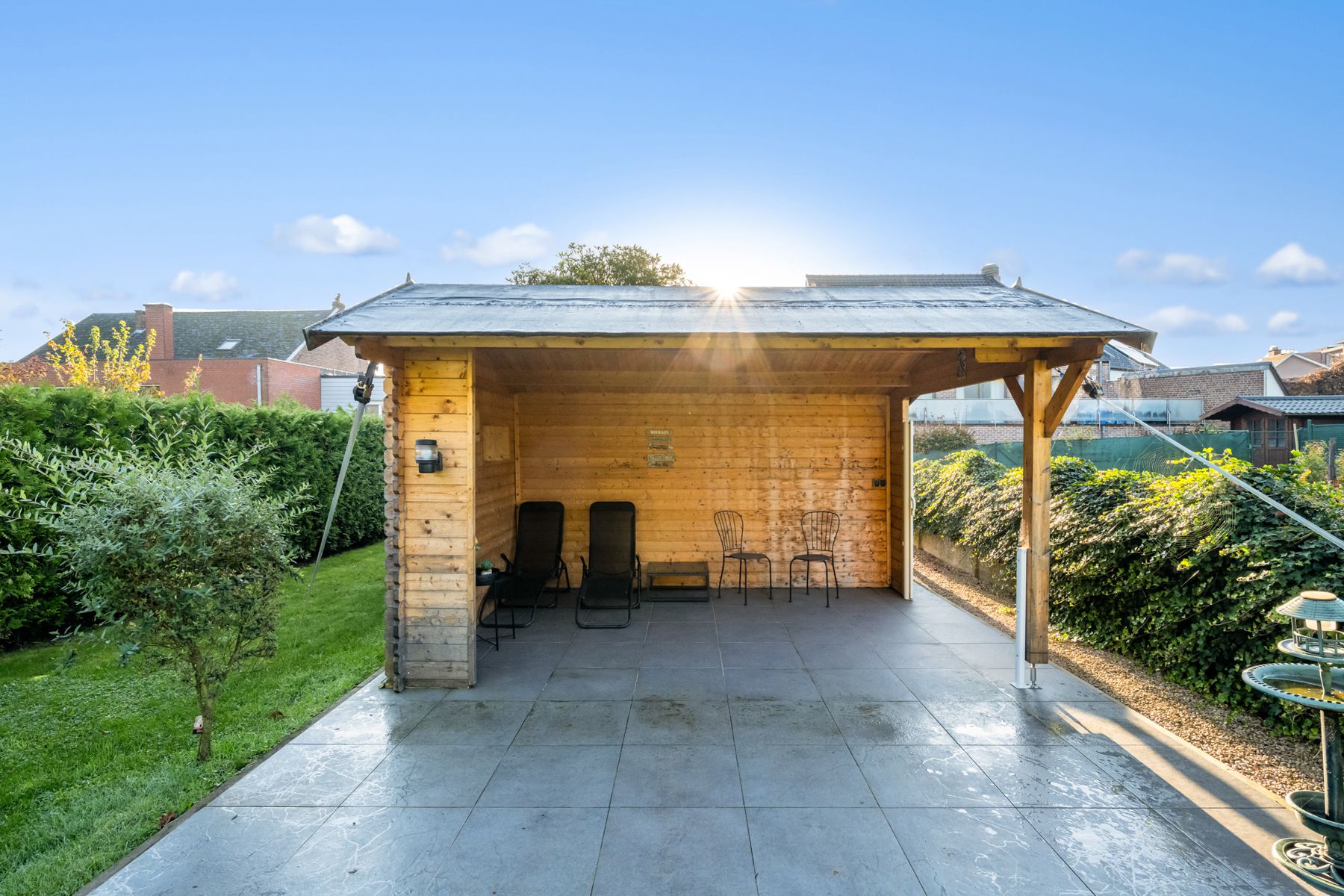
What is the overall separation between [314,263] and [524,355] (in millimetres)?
15444

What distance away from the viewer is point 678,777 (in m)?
2.97

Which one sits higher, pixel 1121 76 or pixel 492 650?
pixel 1121 76

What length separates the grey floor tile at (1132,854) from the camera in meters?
2.17

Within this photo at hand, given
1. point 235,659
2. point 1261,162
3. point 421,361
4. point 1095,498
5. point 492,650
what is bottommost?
point 492,650

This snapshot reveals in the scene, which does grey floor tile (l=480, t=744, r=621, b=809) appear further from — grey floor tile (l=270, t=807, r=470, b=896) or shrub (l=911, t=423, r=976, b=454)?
shrub (l=911, t=423, r=976, b=454)

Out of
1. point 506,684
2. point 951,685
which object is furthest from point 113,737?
point 951,685

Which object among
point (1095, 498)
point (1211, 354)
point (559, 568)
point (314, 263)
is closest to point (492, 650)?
point (559, 568)

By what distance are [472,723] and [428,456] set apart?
168 centimetres

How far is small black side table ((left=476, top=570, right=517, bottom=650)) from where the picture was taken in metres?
4.90

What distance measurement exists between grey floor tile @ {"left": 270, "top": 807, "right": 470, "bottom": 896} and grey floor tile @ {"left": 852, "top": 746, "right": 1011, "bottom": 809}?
1.86 metres

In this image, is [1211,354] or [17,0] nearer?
[17,0]

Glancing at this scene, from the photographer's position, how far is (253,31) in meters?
7.29

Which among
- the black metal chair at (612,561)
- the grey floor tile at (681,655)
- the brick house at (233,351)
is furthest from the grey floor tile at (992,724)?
the brick house at (233,351)

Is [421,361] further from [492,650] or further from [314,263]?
[314,263]
